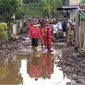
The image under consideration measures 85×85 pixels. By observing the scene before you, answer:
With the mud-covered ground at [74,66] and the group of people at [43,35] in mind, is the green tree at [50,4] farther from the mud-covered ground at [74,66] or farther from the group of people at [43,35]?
the mud-covered ground at [74,66]

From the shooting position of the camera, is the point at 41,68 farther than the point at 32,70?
Yes

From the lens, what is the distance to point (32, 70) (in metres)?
15.0

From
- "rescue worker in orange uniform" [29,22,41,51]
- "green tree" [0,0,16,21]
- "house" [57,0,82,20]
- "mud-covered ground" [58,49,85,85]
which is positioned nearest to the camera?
"mud-covered ground" [58,49,85,85]

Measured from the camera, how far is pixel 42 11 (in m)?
60.9

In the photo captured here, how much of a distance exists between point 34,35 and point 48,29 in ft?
5.29

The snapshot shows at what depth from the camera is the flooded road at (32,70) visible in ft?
40.9

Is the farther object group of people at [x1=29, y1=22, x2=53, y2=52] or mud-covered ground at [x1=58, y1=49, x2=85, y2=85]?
group of people at [x1=29, y1=22, x2=53, y2=52]

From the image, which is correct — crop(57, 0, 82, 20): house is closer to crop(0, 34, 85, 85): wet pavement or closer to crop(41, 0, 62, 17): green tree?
crop(0, 34, 85, 85): wet pavement

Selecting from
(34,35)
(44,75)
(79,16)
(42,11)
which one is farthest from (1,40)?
(42,11)

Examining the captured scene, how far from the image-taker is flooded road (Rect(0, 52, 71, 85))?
40.9 feet

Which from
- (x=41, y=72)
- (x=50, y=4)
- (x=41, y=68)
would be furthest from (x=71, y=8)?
(x=50, y=4)

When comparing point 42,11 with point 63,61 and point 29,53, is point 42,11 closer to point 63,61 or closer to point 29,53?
point 29,53

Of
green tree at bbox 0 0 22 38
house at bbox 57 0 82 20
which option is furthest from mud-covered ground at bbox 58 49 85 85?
green tree at bbox 0 0 22 38

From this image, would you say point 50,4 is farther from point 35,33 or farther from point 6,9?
point 35,33
